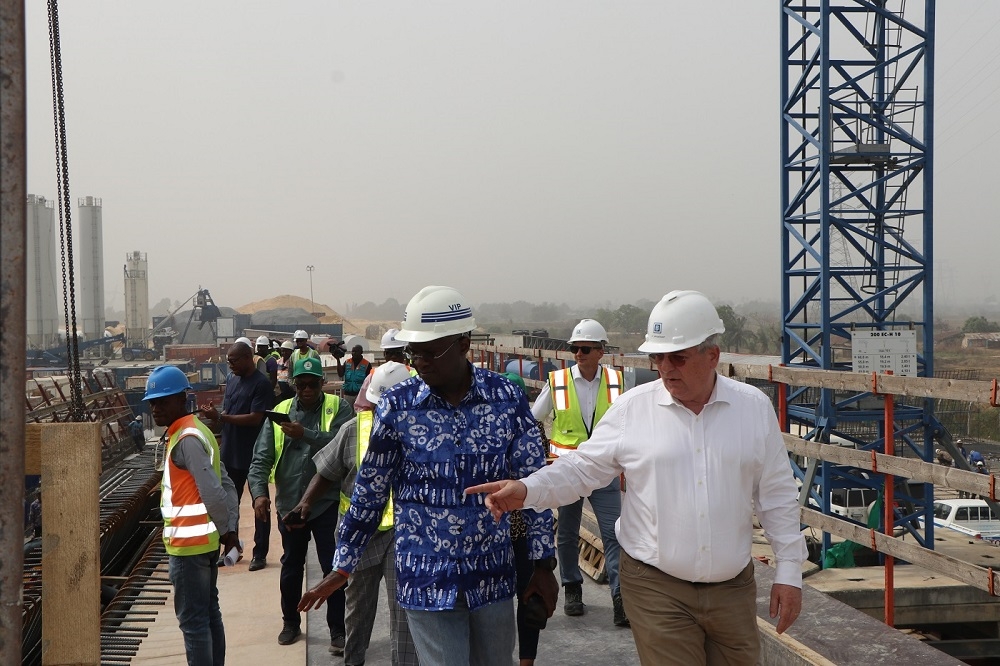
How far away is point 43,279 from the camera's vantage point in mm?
95188

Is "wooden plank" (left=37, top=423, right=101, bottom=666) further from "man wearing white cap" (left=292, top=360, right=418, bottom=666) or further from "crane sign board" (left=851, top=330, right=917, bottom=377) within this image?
"crane sign board" (left=851, top=330, right=917, bottom=377)

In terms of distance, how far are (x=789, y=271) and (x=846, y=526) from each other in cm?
1874

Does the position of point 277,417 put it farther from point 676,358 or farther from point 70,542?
point 70,542

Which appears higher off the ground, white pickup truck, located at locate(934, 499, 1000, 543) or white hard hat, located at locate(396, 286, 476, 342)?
white hard hat, located at locate(396, 286, 476, 342)

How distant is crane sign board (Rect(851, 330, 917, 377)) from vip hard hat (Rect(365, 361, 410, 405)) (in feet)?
46.1

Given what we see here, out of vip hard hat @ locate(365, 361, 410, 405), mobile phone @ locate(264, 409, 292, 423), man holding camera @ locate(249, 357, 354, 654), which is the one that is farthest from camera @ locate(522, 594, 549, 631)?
mobile phone @ locate(264, 409, 292, 423)

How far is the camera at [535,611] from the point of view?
3.21 m

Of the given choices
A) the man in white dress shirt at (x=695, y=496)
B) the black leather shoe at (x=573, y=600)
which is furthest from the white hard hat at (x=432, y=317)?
the black leather shoe at (x=573, y=600)

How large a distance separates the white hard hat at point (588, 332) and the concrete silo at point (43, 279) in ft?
275

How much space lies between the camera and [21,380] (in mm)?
1900

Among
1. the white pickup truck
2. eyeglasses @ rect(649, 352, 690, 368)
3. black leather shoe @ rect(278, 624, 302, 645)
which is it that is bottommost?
the white pickup truck

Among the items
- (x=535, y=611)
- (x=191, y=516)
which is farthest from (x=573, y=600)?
(x=535, y=611)

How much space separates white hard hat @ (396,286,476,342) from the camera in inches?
126

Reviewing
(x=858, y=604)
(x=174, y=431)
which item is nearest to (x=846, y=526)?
(x=174, y=431)
